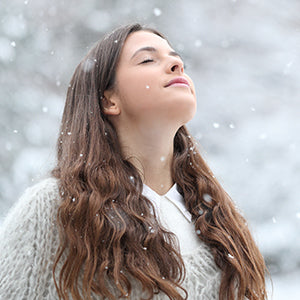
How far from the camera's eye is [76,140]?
42.2 inches

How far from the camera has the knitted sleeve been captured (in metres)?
0.91

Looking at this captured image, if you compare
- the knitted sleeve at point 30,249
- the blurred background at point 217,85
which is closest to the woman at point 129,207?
the knitted sleeve at point 30,249

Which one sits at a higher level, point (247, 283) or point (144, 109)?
point (144, 109)

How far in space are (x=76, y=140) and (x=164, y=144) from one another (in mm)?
237

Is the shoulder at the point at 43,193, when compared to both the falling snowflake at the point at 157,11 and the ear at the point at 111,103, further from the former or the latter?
the falling snowflake at the point at 157,11

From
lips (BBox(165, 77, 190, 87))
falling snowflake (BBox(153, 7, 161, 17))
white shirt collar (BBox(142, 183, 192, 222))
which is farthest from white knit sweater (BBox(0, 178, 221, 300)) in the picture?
falling snowflake (BBox(153, 7, 161, 17))

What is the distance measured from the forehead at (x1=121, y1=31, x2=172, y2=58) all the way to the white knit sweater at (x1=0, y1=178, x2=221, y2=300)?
41cm

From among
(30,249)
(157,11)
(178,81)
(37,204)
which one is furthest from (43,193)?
(157,11)

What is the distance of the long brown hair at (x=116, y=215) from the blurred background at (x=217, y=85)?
1074mm

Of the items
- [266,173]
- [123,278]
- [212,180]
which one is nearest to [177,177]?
[212,180]

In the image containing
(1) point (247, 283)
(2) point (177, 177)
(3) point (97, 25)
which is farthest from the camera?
(3) point (97, 25)

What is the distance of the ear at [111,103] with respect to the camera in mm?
1108

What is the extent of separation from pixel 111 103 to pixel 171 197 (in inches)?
12.1

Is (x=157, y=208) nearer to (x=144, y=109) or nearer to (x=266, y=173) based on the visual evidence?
(x=144, y=109)
